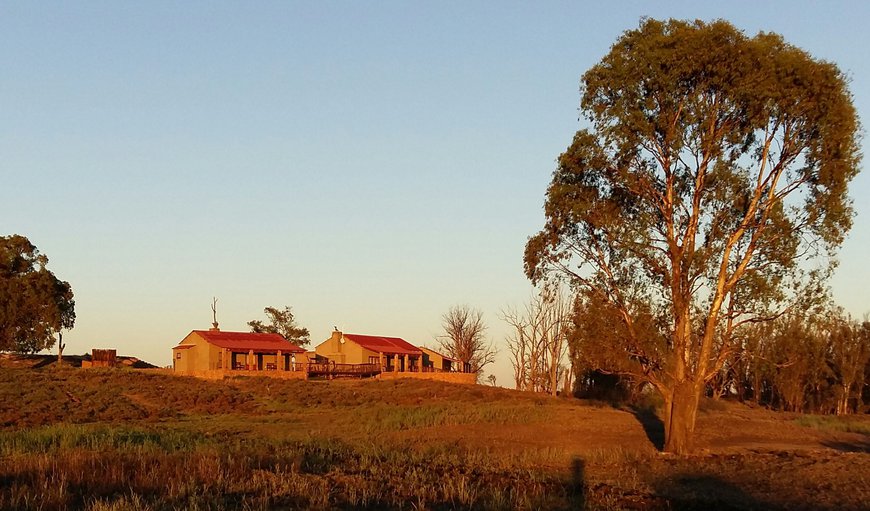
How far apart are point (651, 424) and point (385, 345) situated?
180ft

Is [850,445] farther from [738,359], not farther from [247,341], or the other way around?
[247,341]

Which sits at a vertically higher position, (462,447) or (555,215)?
(555,215)

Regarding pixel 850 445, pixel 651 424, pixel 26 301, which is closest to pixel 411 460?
pixel 651 424

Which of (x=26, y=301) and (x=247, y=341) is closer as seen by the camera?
(x=26, y=301)

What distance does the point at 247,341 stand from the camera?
8112 cm

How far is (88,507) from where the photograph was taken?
13.4 m

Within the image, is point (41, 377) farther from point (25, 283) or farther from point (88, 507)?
point (88, 507)

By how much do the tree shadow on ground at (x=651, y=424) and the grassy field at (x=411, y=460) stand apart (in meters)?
0.19

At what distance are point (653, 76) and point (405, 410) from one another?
848 inches

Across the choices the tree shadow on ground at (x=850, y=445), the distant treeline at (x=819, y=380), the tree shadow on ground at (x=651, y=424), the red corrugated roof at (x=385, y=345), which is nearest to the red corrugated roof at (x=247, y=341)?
the red corrugated roof at (x=385, y=345)

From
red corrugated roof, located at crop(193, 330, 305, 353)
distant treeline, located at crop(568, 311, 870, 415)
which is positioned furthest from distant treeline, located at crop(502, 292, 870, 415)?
red corrugated roof, located at crop(193, 330, 305, 353)

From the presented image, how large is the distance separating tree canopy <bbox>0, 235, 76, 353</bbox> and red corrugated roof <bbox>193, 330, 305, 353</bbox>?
1209cm

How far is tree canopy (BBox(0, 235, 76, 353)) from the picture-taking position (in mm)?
72625

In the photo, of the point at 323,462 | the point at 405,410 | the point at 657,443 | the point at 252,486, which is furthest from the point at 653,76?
the point at 405,410
